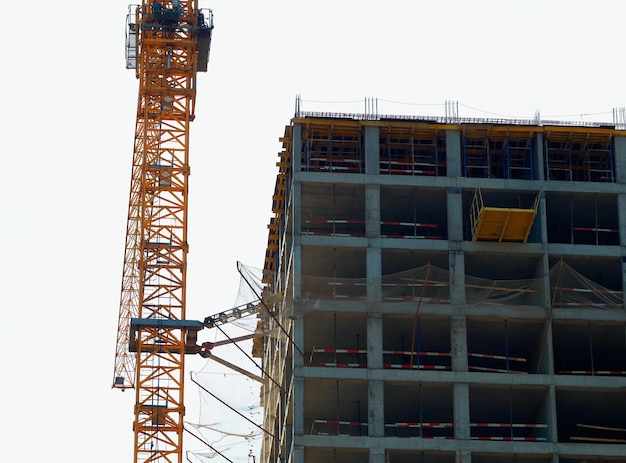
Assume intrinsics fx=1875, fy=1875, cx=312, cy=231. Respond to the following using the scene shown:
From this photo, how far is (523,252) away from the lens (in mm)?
85188

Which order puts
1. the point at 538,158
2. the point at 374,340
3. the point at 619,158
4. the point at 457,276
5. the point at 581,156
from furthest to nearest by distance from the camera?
the point at 581,156, the point at 619,158, the point at 538,158, the point at 457,276, the point at 374,340

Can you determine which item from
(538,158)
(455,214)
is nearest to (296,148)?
(455,214)

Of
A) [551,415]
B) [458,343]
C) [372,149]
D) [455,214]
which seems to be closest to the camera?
[551,415]

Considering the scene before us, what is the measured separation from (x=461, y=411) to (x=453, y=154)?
41.1 feet

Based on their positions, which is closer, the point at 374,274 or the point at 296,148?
the point at 374,274

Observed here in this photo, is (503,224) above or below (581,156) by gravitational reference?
below

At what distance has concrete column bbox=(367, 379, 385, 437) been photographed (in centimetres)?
8000

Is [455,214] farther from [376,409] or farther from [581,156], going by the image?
[376,409]

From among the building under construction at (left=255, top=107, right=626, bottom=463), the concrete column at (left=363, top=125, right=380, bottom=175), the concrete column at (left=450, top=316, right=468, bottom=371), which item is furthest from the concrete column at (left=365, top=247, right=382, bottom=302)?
the concrete column at (left=363, top=125, right=380, bottom=175)

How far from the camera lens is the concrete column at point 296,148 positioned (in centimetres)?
8562

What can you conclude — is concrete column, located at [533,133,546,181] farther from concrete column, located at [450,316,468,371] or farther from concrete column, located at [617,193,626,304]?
concrete column, located at [450,316,468,371]

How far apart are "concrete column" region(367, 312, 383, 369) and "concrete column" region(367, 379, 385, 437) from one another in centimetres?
93

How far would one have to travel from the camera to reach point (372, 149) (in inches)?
3383

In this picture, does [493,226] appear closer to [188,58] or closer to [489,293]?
[489,293]
